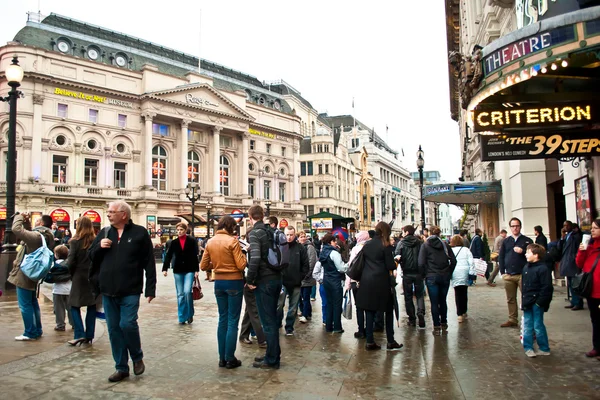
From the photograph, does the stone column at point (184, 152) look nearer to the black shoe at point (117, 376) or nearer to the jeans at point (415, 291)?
the jeans at point (415, 291)

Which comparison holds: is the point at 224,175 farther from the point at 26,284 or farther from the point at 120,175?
the point at 26,284

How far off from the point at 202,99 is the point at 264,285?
52.2m

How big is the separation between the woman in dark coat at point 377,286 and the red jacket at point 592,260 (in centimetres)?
267

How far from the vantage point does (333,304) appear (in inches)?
372

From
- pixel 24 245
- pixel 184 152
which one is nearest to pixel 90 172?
pixel 184 152

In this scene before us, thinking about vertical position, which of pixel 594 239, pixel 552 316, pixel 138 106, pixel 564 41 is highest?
pixel 138 106

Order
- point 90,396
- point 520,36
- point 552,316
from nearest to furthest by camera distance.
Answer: point 90,396 → point 520,36 → point 552,316

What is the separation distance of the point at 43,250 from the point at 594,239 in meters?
8.33

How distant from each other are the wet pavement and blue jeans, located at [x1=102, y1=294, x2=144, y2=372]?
0.92 ft

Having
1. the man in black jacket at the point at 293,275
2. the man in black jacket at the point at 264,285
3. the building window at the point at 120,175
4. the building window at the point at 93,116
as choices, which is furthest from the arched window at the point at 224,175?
the man in black jacket at the point at 264,285

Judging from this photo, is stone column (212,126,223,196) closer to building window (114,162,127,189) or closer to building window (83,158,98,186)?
Result: building window (114,162,127,189)

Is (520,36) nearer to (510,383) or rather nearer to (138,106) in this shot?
(510,383)

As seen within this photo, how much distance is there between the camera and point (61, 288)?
8688mm

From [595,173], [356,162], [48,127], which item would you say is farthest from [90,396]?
[356,162]
